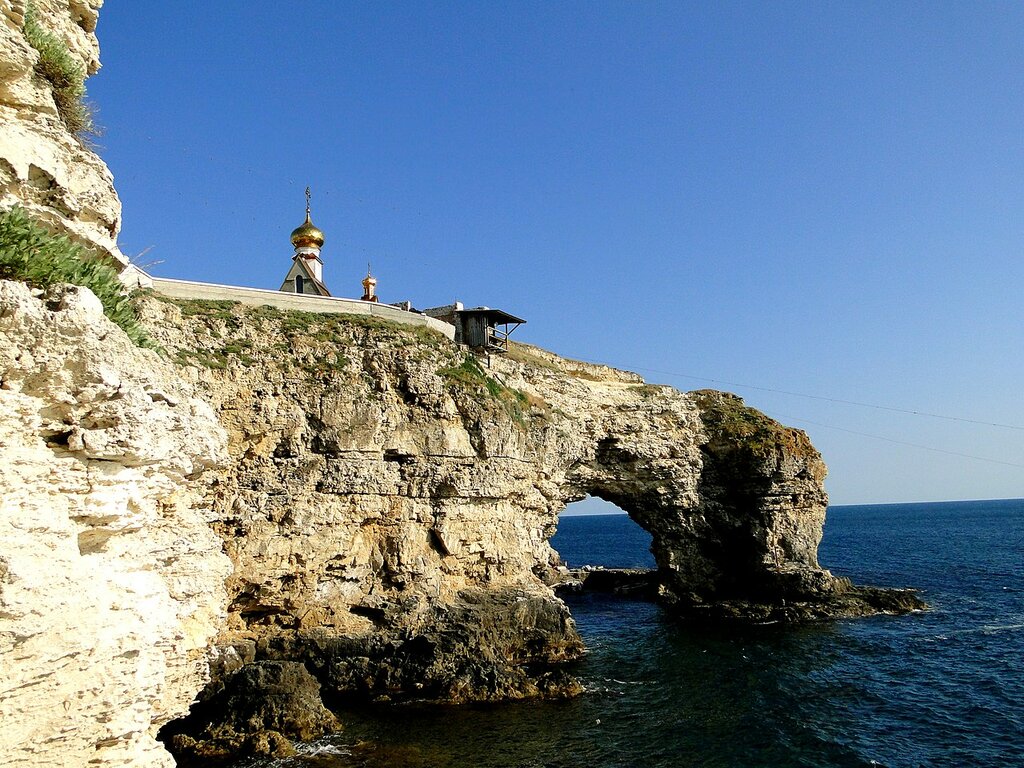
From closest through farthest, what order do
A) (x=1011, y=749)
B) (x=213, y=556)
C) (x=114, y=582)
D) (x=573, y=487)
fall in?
(x=114, y=582)
(x=213, y=556)
(x=1011, y=749)
(x=573, y=487)

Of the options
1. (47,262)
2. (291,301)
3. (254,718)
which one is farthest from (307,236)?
(47,262)

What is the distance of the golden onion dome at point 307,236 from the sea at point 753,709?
26.3 meters

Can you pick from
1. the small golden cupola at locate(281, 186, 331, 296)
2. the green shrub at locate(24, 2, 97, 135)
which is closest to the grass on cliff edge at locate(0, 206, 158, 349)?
the green shrub at locate(24, 2, 97, 135)

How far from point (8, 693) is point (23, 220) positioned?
396cm

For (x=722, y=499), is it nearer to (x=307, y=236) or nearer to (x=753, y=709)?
(x=753, y=709)

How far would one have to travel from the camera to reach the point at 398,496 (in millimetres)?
27344

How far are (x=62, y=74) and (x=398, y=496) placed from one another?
2150cm

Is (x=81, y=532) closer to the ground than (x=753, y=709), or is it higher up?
higher up

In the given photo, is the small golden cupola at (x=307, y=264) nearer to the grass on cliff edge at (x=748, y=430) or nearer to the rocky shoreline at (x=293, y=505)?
the rocky shoreline at (x=293, y=505)

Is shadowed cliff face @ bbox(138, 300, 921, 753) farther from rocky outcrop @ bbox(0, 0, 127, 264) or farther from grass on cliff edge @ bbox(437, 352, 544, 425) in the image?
rocky outcrop @ bbox(0, 0, 127, 264)

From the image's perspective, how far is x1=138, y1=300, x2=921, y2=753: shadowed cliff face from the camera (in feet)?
78.9

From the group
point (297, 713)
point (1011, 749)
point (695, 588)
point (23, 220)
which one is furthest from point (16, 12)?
point (695, 588)

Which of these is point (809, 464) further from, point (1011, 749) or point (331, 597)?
point (331, 597)

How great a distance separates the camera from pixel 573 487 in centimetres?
3738
